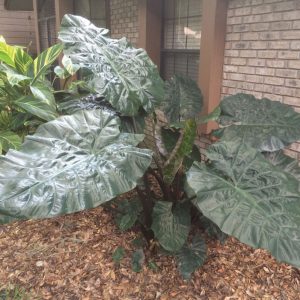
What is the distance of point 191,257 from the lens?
2.28m

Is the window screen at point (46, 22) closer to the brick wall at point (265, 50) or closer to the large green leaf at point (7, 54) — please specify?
the large green leaf at point (7, 54)

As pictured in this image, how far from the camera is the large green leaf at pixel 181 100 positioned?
289 centimetres

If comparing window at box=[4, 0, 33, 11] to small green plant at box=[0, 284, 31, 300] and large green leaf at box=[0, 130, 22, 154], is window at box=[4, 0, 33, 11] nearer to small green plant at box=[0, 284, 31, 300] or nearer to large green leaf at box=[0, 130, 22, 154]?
large green leaf at box=[0, 130, 22, 154]

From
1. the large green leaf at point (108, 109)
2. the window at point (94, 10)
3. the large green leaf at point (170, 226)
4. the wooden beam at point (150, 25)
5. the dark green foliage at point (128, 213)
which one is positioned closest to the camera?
the large green leaf at point (170, 226)

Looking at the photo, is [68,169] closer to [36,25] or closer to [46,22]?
[36,25]

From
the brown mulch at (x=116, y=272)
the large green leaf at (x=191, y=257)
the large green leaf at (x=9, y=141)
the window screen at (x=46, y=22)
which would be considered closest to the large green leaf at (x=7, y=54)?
the large green leaf at (x=9, y=141)

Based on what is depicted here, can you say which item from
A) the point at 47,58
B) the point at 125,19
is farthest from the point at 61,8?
the point at 47,58


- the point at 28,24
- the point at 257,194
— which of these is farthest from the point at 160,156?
the point at 28,24

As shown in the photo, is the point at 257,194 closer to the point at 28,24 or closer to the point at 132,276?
the point at 132,276

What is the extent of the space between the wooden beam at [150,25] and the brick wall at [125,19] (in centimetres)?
33

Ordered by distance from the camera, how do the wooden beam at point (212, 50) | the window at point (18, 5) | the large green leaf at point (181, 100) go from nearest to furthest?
the large green leaf at point (181, 100), the wooden beam at point (212, 50), the window at point (18, 5)

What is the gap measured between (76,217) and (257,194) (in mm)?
1867

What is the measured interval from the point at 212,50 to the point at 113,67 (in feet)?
3.95

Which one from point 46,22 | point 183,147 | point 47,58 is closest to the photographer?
point 183,147
